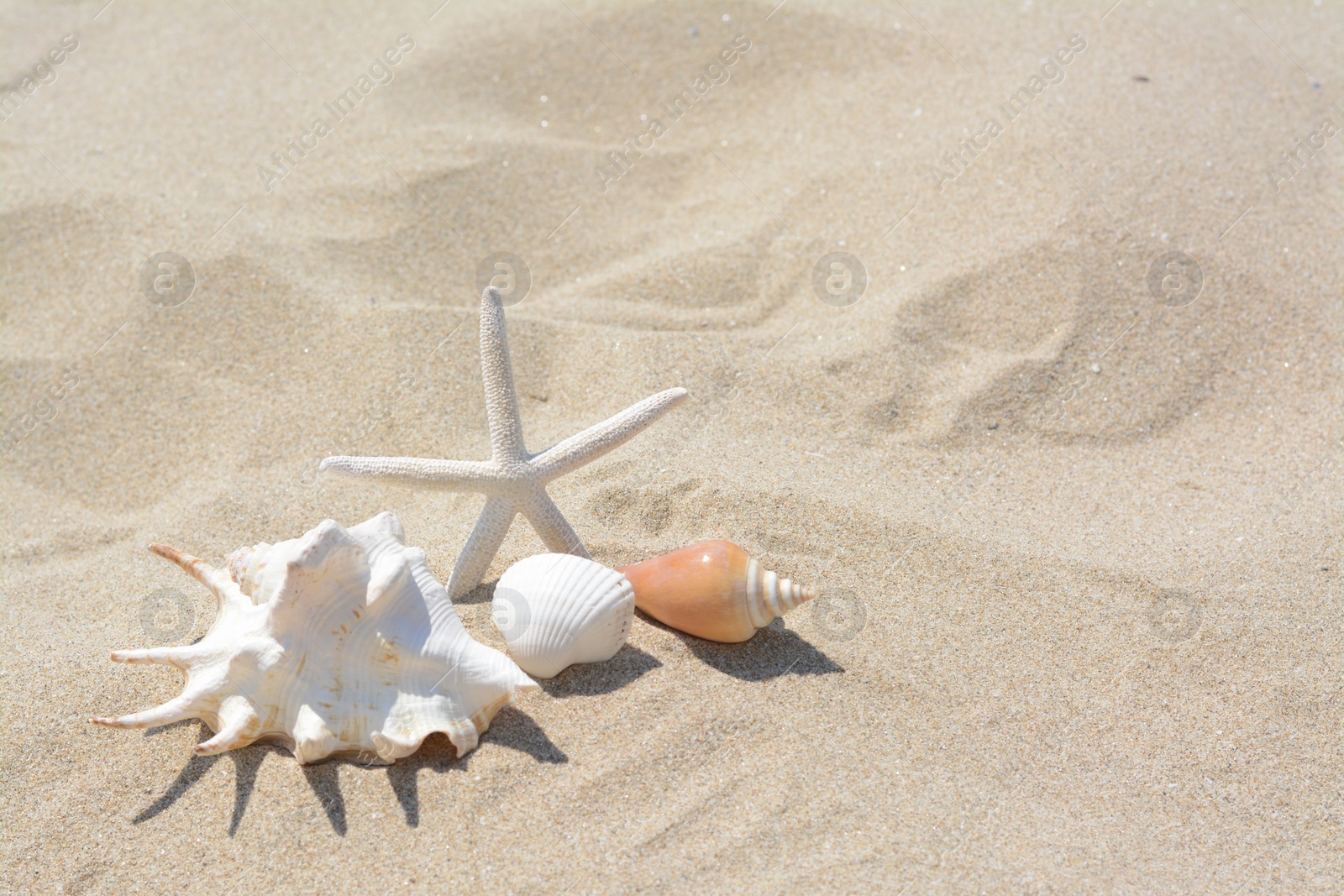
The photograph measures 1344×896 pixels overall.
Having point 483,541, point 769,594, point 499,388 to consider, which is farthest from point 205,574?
point 769,594

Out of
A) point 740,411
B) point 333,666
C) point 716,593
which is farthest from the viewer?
point 740,411

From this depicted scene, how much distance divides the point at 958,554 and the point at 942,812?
3.48 feet

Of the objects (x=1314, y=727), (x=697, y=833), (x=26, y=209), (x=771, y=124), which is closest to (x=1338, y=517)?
(x=1314, y=727)

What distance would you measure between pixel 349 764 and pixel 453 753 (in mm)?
284

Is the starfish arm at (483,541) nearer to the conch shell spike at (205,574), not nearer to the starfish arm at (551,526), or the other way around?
the starfish arm at (551,526)

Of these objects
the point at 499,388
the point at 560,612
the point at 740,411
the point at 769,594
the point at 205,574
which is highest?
the point at 499,388

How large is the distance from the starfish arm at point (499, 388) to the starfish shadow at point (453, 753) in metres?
0.82

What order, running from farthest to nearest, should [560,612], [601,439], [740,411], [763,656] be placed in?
1. [740,411]
2. [601,439]
3. [763,656]
4. [560,612]

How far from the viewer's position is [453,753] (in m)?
2.85

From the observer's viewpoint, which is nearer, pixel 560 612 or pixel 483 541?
pixel 560 612

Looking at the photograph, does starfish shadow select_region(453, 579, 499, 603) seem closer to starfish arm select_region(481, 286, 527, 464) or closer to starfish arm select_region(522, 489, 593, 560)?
starfish arm select_region(522, 489, 593, 560)

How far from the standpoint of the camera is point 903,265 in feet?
16.0

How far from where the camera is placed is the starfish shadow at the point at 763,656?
10.1 feet

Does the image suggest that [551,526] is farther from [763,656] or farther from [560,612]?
[763,656]
